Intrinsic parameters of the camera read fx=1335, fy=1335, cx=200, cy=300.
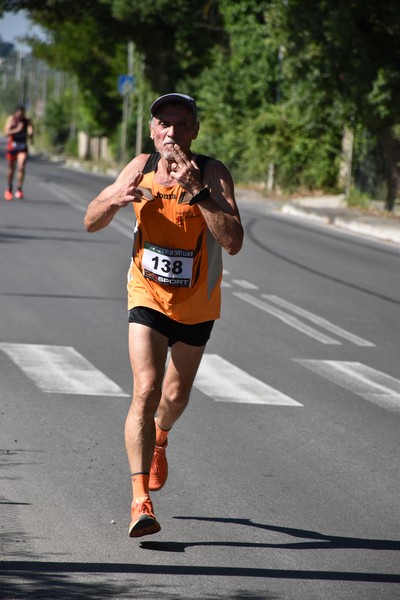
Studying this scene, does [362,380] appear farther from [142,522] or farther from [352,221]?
[352,221]

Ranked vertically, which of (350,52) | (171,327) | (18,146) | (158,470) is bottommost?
(158,470)

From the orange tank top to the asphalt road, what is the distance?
3.29ft

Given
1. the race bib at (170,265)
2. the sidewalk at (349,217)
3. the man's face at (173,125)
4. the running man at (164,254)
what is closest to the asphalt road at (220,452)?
the running man at (164,254)

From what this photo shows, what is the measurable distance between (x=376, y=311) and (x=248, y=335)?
9.10 feet

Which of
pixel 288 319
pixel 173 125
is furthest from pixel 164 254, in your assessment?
pixel 288 319

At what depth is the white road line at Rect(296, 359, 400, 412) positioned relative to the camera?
976 centimetres

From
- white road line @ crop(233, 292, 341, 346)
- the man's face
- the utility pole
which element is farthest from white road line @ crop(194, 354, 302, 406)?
the utility pole

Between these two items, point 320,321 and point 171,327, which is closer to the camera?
point 171,327

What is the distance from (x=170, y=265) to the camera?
19.7 feet

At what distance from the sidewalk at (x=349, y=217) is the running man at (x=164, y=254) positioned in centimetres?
1899

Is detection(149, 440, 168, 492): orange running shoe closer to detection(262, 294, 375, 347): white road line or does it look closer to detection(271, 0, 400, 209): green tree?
detection(262, 294, 375, 347): white road line

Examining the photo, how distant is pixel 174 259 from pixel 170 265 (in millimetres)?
33

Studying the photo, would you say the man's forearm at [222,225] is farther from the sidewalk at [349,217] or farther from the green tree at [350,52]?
the green tree at [350,52]

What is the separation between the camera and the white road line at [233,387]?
940 centimetres
